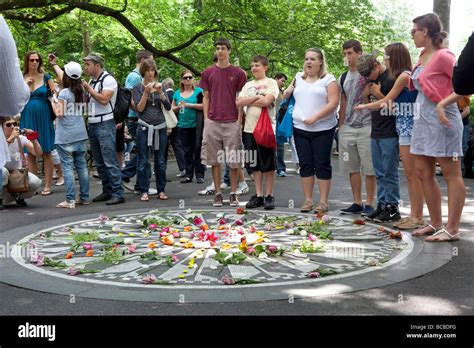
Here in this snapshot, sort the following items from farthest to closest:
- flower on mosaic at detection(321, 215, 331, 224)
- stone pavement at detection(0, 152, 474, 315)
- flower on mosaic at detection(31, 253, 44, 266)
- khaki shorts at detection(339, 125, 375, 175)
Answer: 1. khaki shorts at detection(339, 125, 375, 175)
2. flower on mosaic at detection(321, 215, 331, 224)
3. flower on mosaic at detection(31, 253, 44, 266)
4. stone pavement at detection(0, 152, 474, 315)

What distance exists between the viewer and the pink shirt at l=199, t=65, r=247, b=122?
9906mm

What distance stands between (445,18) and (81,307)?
15744mm

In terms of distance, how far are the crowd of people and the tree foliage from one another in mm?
5133

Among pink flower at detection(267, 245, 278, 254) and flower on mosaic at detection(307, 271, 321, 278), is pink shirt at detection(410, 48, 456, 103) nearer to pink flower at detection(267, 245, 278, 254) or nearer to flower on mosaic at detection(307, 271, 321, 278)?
pink flower at detection(267, 245, 278, 254)

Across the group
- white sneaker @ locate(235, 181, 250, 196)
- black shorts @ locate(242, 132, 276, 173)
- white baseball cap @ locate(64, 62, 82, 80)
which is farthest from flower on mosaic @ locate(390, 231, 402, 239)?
white baseball cap @ locate(64, 62, 82, 80)

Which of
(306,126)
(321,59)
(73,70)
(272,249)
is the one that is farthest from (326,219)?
(73,70)

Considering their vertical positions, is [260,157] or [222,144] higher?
[222,144]

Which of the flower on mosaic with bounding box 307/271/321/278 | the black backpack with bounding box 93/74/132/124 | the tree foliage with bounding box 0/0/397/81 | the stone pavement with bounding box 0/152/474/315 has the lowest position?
the stone pavement with bounding box 0/152/474/315

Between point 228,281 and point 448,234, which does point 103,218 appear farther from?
point 448,234

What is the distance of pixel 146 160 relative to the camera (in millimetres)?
10867

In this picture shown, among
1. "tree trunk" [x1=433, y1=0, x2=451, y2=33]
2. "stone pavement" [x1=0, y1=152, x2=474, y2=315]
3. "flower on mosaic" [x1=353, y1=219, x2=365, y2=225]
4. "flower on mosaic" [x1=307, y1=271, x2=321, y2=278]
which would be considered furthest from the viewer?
"tree trunk" [x1=433, y1=0, x2=451, y2=33]

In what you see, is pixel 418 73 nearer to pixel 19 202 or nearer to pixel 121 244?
pixel 121 244

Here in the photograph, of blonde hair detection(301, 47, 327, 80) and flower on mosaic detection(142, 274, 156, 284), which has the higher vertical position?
blonde hair detection(301, 47, 327, 80)

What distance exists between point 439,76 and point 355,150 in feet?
7.27
